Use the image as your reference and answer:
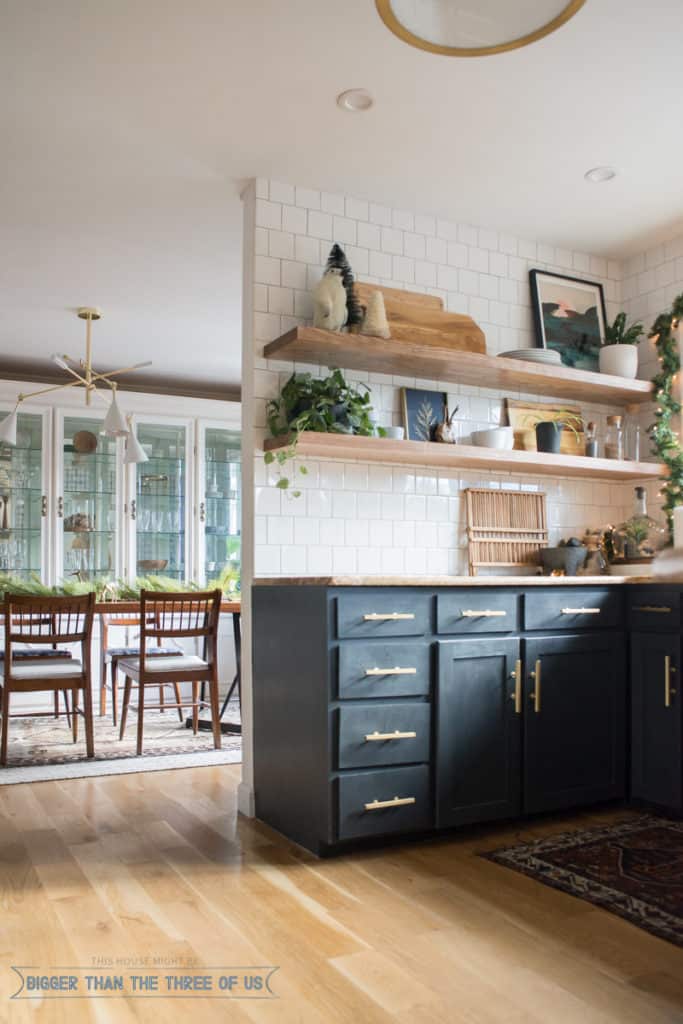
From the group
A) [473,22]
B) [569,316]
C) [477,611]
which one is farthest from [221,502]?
[473,22]

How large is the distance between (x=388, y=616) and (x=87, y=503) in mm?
5007

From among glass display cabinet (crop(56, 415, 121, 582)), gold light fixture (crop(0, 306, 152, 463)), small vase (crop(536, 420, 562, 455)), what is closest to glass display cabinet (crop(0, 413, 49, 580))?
glass display cabinet (crop(56, 415, 121, 582))

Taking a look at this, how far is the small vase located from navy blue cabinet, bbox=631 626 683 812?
101 centimetres

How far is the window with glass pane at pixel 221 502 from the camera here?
7.93 metres

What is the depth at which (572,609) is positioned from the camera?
353cm

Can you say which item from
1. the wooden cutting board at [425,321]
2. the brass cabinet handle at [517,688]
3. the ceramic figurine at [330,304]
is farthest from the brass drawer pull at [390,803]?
the wooden cutting board at [425,321]

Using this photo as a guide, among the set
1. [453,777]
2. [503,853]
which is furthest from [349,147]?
[503,853]

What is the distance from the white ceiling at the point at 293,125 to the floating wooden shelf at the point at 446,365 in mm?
756

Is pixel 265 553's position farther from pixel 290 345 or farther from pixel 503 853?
pixel 503 853

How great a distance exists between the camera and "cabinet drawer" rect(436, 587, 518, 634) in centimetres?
321

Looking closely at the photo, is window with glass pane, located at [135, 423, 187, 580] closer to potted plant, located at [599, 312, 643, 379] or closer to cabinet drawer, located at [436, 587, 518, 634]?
potted plant, located at [599, 312, 643, 379]

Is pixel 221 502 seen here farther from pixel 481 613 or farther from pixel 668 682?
pixel 668 682

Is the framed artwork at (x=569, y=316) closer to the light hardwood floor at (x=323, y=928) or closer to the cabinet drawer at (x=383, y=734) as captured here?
the cabinet drawer at (x=383, y=734)

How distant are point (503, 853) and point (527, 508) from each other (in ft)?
5.89
